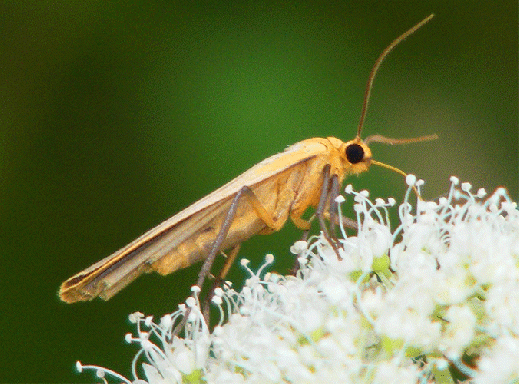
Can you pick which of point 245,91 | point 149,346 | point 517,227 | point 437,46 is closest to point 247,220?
point 149,346

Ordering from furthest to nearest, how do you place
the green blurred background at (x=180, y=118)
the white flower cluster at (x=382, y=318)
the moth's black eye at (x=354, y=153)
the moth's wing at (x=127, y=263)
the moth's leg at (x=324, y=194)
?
the green blurred background at (x=180, y=118), the moth's black eye at (x=354, y=153), the moth's leg at (x=324, y=194), the moth's wing at (x=127, y=263), the white flower cluster at (x=382, y=318)

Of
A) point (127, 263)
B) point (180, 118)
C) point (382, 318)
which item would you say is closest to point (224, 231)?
point (127, 263)

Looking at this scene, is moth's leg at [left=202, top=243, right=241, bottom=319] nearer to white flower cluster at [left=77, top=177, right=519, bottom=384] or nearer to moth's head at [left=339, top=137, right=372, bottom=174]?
white flower cluster at [left=77, top=177, right=519, bottom=384]

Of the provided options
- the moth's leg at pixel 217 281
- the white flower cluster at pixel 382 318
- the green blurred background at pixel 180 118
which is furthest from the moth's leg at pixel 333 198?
the green blurred background at pixel 180 118

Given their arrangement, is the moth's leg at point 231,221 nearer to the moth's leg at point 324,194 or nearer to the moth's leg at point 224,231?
the moth's leg at point 224,231

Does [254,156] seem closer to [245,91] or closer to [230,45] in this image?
[245,91]

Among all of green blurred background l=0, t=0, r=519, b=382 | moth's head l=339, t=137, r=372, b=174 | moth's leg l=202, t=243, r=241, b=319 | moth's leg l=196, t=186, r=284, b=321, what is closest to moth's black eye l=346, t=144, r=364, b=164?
moth's head l=339, t=137, r=372, b=174

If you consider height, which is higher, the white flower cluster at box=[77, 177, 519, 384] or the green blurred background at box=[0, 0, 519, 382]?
the green blurred background at box=[0, 0, 519, 382]

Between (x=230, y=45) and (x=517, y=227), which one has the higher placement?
(x=230, y=45)
